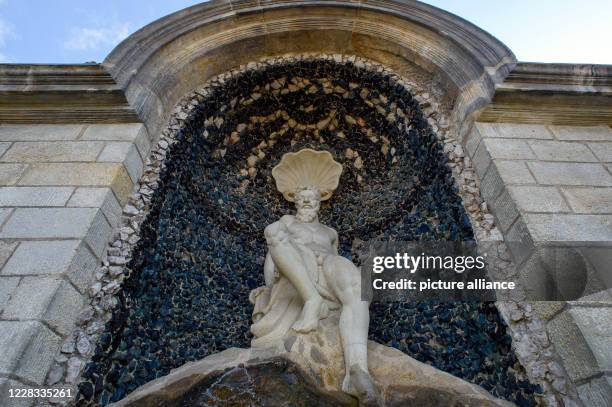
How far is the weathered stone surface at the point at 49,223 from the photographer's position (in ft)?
9.69

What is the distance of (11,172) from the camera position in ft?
11.2

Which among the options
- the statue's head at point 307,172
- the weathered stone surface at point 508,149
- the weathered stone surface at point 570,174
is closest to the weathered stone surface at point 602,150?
the weathered stone surface at point 570,174

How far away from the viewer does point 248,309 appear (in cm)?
388

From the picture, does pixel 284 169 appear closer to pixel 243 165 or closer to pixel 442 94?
pixel 243 165

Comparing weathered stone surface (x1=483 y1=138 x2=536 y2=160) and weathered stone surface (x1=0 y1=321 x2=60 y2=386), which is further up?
weathered stone surface (x1=483 y1=138 x2=536 y2=160)

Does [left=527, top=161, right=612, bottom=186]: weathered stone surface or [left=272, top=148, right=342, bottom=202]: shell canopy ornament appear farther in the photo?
[left=272, top=148, right=342, bottom=202]: shell canopy ornament

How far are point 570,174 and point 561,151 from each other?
30 cm

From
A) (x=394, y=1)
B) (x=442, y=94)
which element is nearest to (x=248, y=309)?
(x=442, y=94)

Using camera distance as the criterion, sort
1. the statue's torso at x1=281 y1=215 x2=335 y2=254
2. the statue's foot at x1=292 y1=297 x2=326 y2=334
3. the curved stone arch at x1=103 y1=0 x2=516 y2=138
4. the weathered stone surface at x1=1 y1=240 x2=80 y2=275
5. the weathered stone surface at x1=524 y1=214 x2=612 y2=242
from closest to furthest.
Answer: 1. the statue's foot at x1=292 y1=297 x2=326 y2=334
2. the weathered stone surface at x1=1 y1=240 x2=80 y2=275
3. the weathered stone surface at x1=524 y1=214 x2=612 y2=242
4. the statue's torso at x1=281 y1=215 x2=335 y2=254
5. the curved stone arch at x1=103 y1=0 x2=516 y2=138

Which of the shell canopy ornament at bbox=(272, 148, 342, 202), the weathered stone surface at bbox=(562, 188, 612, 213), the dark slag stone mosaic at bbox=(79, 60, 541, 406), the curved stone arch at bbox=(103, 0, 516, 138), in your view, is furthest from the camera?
the shell canopy ornament at bbox=(272, 148, 342, 202)

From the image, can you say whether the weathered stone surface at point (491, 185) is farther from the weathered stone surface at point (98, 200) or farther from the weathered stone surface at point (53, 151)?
the weathered stone surface at point (53, 151)

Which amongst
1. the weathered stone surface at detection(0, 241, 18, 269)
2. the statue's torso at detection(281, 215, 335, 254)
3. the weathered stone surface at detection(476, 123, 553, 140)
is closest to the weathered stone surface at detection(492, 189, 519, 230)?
the weathered stone surface at detection(476, 123, 553, 140)

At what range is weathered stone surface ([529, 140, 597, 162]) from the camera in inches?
140

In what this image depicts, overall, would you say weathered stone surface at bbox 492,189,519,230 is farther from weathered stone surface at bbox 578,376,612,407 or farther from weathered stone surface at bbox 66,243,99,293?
weathered stone surface at bbox 66,243,99,293
